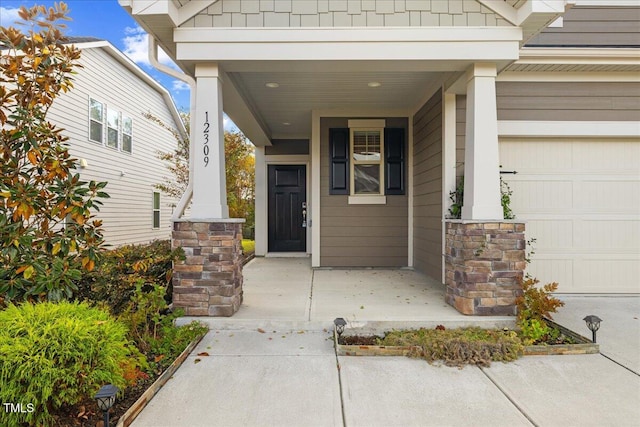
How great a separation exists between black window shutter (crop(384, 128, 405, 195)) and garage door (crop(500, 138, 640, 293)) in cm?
172

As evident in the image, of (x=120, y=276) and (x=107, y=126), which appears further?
(x=107, y=126)

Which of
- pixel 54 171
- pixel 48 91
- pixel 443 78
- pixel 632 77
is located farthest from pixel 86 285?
pixel 632 77

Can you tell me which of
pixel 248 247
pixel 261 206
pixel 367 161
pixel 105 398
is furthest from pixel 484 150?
pixel 248 247

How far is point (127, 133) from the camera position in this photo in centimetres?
1092

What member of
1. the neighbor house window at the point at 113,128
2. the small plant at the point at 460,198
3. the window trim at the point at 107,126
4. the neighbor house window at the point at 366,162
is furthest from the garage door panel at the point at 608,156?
the neighbor house window at the point at 113,128

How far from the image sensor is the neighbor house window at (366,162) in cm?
629

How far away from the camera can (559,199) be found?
4820 mm

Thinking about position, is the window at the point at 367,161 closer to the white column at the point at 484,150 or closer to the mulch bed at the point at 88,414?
the white column at the point at 484,150

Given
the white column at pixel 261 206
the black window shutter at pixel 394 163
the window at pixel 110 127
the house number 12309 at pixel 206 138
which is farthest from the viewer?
the window at pixel 110 127

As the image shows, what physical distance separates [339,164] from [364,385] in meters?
4.28

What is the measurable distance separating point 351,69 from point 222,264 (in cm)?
238

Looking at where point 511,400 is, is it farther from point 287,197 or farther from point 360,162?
point 287,197

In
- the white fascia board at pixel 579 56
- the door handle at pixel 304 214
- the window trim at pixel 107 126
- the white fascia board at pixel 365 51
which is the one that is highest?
the window trim at pixel 107 126

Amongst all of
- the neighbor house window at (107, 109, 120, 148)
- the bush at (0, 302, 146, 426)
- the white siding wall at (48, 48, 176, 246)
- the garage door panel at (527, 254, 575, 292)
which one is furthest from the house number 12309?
the neighbor house window at (107, 109, 120, 148)
